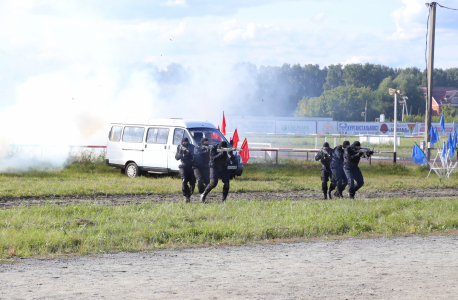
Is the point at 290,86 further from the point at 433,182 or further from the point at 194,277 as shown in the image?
the point at 194,277

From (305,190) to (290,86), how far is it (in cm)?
10894

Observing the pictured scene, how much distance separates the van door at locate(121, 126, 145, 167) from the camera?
18594mm

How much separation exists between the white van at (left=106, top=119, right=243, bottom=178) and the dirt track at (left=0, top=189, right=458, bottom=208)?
9.72 feet


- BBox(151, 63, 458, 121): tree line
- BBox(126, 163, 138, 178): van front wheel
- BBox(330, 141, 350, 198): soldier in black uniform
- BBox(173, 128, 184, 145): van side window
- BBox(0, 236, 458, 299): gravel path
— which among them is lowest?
BBox(0, 236, 458, 299): gravel path

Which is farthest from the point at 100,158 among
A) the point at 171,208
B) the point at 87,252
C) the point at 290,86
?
the point at 290,86

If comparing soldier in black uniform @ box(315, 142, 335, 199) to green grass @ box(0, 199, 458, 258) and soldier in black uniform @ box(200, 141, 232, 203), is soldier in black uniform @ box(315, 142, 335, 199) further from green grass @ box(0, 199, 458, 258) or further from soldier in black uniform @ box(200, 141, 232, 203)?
soldier in black uniform @ box(200, 141, 232, 203)

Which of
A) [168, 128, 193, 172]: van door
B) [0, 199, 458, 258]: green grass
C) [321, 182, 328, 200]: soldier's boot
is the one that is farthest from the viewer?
[168, 128, 193, 172]: van door

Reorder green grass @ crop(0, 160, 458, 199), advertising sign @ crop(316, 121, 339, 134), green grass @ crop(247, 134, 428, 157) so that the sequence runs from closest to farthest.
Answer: green grass @ crop(0, 160, 458, 199), green grass @ crop(247, 134, 428, 157), advertising sign @ crop(316, 121, 339, 134)

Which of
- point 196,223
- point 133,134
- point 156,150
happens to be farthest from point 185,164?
point 133,134

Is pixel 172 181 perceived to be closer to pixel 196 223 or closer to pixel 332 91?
pixel 196 223

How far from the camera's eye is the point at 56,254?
7.46 m

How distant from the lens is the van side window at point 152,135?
18373 millimetres

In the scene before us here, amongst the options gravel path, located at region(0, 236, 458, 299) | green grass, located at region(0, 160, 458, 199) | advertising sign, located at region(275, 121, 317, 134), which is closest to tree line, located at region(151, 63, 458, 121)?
advertising sign, located at region(275, 121, 317, 134)

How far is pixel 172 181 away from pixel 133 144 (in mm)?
2450
